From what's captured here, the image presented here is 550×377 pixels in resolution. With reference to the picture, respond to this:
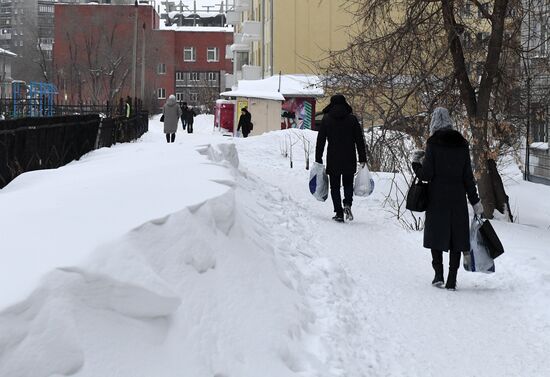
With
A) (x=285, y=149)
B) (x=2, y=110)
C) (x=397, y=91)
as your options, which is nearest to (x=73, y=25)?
(x=2, y=110)

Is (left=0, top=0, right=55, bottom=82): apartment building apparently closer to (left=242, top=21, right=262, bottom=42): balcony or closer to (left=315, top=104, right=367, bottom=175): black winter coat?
(left=242, top=21, right=262, bottom=42): balcony

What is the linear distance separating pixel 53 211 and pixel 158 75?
280ft

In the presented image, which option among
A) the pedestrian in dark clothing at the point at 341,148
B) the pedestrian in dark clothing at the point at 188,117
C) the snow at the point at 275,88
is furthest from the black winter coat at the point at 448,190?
the pedestrian in dark clothing at the point at 188,117

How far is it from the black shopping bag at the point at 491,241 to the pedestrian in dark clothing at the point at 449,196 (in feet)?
0.46

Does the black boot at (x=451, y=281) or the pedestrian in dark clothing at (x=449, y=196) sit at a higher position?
the pedestrian in dark clothing at (x=449, y=196)

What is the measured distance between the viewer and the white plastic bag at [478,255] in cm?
757

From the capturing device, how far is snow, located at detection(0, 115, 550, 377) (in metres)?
3.71

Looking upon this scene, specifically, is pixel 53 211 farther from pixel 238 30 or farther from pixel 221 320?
pixel 238 30

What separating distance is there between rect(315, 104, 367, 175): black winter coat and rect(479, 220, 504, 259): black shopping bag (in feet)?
11.6

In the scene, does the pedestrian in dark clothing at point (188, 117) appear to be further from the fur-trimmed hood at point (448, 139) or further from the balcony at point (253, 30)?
the fur-trimmed hood at point (448, 139)

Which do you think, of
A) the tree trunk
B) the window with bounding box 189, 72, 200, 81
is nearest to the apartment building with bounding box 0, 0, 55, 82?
the window with bounding box 189, 72, 200, 81

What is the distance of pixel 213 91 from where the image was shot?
82.4 metres

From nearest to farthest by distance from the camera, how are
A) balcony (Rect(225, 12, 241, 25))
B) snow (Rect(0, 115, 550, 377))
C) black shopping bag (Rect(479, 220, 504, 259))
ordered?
snow (Rect(0, 115, 550, 377)) < black shopping bag (Rect(479, 220, 504, 259)) < balcony (Rect(225, 12, 241, 25))

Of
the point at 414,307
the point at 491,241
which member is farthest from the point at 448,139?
the point at 414,307
